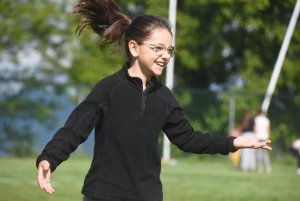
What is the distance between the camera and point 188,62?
29.7 metres

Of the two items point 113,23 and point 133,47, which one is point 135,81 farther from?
point 113,23

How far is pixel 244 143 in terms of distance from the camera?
4543 millimetres

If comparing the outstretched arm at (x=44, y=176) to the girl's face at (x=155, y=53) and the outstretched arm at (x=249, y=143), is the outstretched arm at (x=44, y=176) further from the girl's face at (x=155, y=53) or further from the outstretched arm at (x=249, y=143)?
the outstretched arm at (x=249, y=143)

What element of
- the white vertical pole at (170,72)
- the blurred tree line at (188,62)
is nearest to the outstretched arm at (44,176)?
the white vertical pole at (170,72)

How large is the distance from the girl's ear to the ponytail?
0.20 m

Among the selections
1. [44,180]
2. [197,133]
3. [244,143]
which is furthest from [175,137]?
[44,180]

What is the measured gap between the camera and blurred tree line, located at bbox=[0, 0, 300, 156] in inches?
941

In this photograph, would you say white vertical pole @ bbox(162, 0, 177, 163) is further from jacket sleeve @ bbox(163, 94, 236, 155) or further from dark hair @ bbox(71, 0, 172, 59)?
jacket sleeve @ bbox(163, 94, 236, 155)

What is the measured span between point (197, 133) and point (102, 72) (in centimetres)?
2554

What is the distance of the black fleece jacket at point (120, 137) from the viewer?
4.34m

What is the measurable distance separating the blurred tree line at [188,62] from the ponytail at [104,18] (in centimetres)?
1865

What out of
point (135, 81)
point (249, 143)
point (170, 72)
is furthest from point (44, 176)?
point (170, 72)

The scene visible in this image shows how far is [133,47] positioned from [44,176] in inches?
45.6

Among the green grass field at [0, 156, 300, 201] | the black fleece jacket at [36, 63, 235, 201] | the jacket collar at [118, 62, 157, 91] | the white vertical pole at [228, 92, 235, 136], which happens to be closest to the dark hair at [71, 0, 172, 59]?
the jacket collar at [118, 62, 157, 91]
